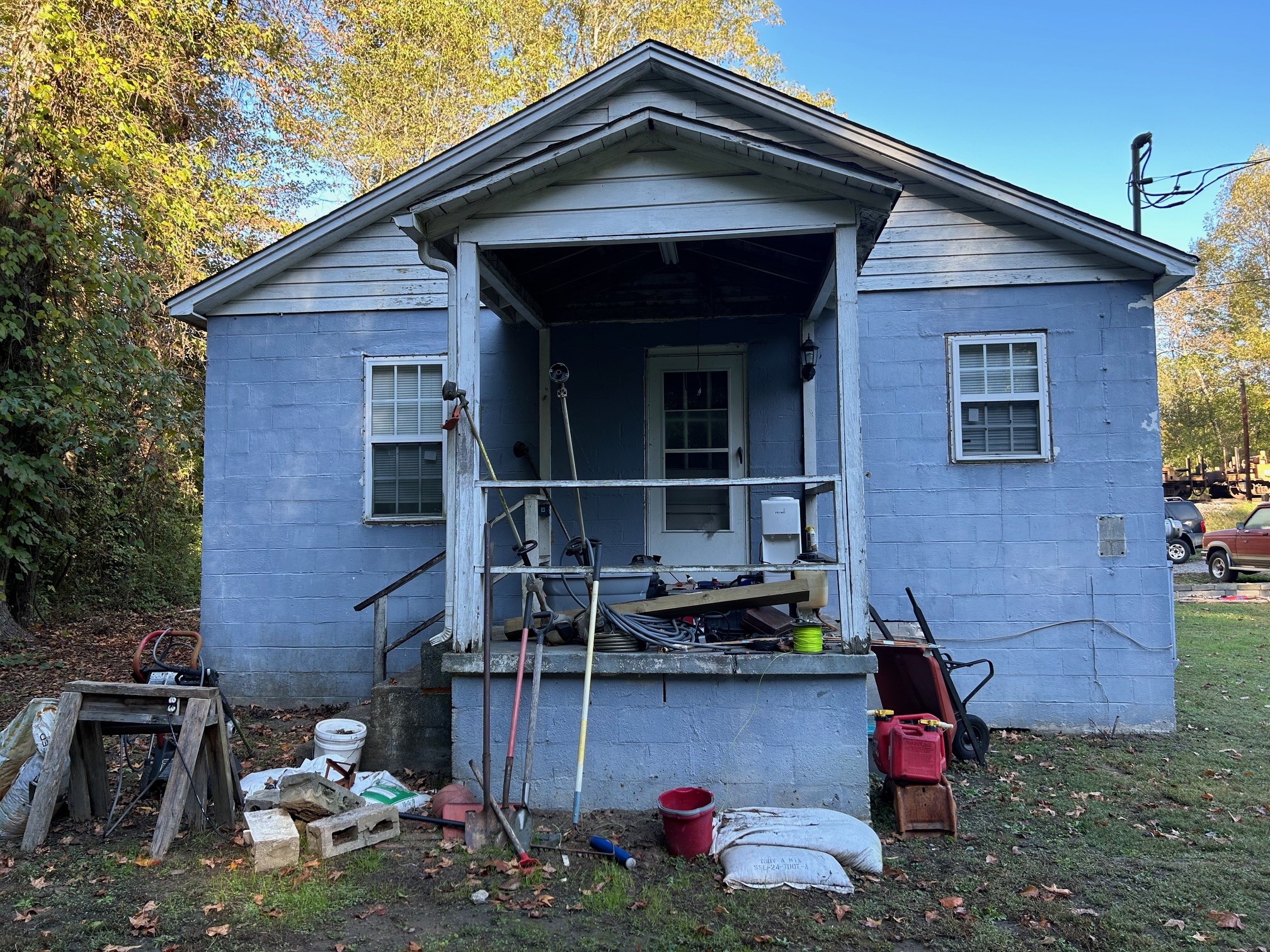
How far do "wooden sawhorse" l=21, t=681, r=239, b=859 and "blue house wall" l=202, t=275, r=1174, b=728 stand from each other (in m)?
2.57

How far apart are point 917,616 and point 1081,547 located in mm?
1546

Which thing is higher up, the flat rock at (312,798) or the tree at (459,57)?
the tree at (459,57)

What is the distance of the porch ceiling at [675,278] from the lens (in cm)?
576

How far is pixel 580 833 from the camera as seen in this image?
422 cm

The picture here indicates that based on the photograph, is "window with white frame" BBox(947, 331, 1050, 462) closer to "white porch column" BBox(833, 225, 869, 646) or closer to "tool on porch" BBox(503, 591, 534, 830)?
"white porch column" BBox(833, 225, 869, 646)

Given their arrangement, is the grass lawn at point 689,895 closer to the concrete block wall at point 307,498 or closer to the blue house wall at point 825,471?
the blue house wall at point 825,471

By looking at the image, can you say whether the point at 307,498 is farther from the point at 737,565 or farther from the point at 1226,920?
the point at 1226,920

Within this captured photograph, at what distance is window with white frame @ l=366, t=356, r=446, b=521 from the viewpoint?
7098 millimetres

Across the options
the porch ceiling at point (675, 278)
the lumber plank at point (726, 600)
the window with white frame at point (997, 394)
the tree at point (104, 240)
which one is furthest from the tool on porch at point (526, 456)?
the tree at point (104, 240)

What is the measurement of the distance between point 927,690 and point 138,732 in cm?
456

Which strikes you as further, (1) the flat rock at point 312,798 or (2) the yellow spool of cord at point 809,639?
(2) the yellow spool of cord at point 809,639

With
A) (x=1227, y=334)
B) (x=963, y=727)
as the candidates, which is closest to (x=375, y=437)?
(x=963, y=727)

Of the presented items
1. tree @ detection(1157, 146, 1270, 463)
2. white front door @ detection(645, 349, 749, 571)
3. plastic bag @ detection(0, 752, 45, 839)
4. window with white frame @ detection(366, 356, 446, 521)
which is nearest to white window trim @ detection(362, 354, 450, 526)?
window with white frame @ detection(366, 356, 446, 521)

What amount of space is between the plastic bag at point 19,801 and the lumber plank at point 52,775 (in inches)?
2.5
